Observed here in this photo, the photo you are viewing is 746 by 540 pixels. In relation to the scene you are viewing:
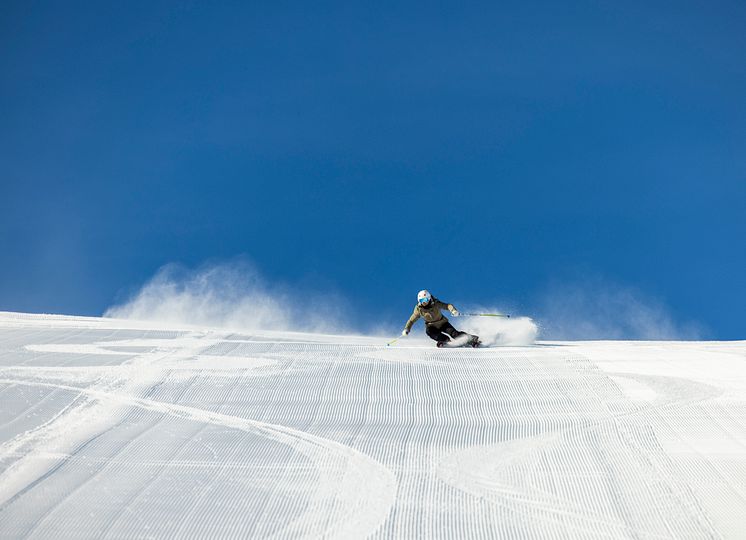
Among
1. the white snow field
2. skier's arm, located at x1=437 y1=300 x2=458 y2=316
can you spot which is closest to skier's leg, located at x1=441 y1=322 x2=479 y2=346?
skier's arm, located at x1=437 y1=300 x2=458 y2=316

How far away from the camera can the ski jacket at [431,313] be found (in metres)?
11.1

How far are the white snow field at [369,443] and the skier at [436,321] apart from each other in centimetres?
174

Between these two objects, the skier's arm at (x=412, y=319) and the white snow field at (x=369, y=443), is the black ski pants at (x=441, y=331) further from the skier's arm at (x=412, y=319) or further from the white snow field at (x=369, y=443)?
the white snow field at (x=369, y=443)

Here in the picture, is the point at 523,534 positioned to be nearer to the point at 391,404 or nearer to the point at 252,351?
the point at 391,404

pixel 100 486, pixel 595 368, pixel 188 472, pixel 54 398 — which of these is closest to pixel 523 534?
pixel 188 472

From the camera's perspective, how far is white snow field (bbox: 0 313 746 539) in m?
4.67

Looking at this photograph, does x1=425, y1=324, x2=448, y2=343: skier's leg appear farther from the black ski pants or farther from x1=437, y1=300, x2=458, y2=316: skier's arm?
x1=437, y1=300, x2=458, y2=316: skier's arm

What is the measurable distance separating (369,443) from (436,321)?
534 cm

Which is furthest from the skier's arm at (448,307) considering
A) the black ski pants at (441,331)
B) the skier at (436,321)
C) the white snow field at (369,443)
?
the white snow field at (369,443)

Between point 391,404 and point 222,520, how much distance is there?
2.69 m

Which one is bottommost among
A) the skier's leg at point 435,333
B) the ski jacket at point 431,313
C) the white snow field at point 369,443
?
the white snow field at point 369,443

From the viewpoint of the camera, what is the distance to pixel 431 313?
36.5ft

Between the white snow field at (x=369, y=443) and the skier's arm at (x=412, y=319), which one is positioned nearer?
the white snow field at (x=369, y=443)

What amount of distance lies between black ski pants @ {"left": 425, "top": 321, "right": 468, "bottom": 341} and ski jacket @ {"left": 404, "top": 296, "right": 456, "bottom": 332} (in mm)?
51
